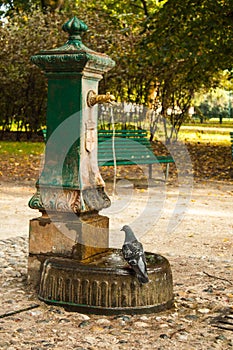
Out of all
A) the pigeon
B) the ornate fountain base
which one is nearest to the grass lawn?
the ornate fountain base

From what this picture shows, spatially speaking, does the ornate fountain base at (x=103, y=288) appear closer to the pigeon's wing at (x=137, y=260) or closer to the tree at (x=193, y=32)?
the pigeon's wing at (x=137, y=260)

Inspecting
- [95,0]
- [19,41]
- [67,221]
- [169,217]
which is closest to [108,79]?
[19,41]

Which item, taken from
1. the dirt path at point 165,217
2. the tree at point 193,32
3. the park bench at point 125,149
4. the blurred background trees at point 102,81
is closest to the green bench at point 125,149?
the park bench at point 125,149

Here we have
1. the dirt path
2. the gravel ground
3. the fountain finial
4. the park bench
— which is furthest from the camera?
the park bench

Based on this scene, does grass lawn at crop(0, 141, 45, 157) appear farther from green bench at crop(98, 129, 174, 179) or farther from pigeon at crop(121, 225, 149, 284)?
A: pigeon at crop(121, 225, 149, 284)

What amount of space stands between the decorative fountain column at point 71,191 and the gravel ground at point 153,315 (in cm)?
20

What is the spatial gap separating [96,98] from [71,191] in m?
0.74

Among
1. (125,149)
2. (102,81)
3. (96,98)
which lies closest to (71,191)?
(96,98)

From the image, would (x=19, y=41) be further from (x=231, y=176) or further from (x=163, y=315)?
(x=163, y=315)

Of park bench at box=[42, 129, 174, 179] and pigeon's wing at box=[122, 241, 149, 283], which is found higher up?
park bench at box=[42, 129, 174, 179]

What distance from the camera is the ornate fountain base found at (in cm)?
454

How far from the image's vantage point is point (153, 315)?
461 centimetres

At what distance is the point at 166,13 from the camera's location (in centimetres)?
1588

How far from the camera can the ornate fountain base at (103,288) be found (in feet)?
14.9
